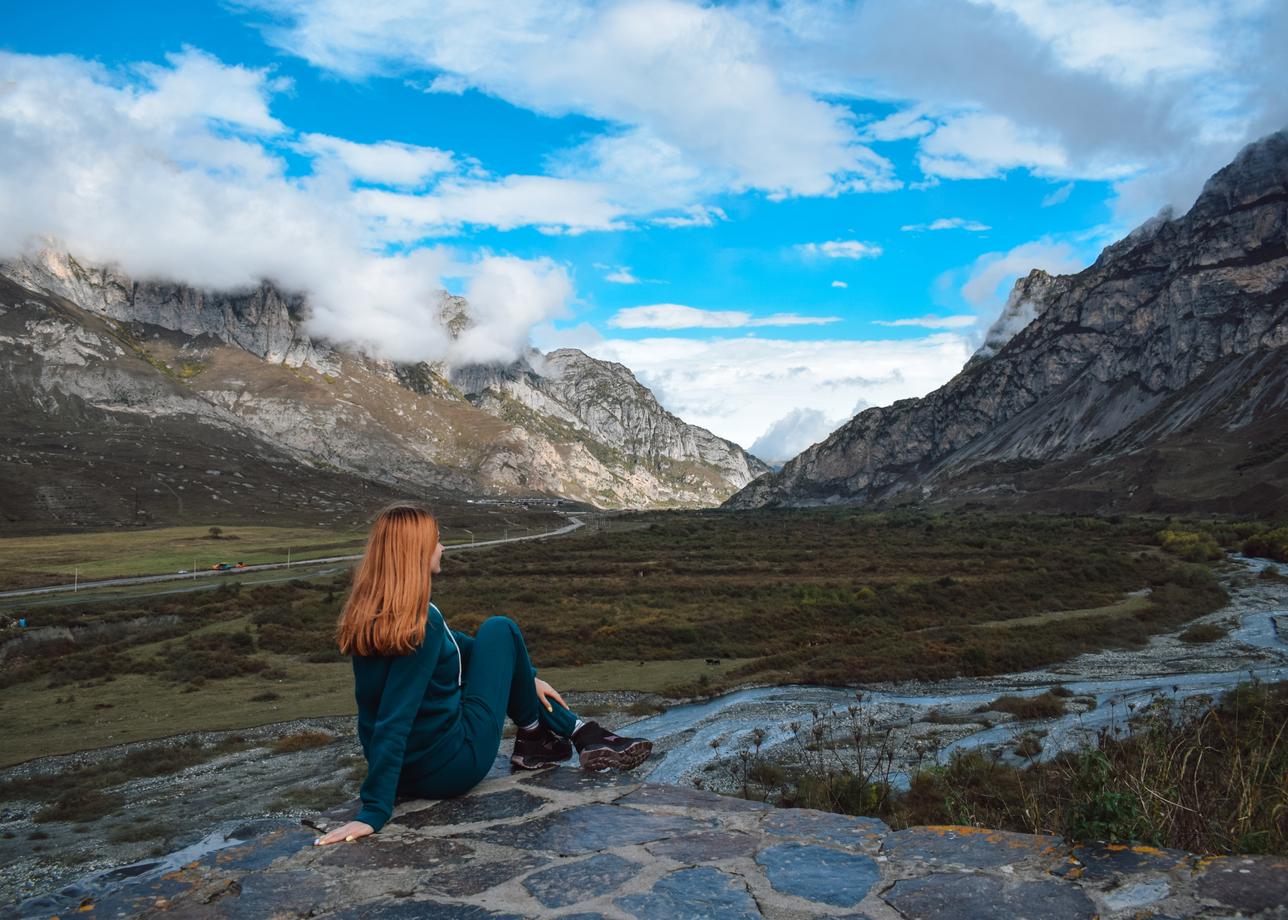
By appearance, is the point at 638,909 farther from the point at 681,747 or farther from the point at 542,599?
the point at 542,599

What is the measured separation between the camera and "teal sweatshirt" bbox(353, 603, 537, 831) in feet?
18.5

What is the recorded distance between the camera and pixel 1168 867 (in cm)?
427

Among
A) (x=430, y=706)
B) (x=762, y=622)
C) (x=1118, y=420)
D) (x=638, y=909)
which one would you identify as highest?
(x=1118, y=420)

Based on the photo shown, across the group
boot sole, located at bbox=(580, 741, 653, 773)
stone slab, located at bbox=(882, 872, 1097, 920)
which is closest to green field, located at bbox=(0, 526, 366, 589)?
boot sole, located at bbox=(580, 741, 653, 773)

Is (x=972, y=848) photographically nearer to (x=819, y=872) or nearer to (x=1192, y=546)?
(x=819, y=872)

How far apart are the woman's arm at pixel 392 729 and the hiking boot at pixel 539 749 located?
5.00ft

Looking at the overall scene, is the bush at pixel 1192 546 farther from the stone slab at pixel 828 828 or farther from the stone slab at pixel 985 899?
the stone slab at pixel 985 899

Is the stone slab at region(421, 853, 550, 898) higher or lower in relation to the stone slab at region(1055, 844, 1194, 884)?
lower

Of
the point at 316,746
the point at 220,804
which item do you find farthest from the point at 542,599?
the point at 220,804

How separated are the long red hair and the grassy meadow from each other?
1909cm

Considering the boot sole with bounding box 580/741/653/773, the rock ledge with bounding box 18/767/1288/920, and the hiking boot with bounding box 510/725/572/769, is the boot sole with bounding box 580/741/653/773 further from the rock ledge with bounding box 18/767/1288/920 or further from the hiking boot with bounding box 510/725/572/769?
the rock ledge with bounding box 18/767/1288/920

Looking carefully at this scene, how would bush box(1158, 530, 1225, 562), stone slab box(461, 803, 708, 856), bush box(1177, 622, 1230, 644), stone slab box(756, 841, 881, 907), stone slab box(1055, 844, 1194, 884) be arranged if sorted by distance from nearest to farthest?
stone slab box(1055, 844, 1194, 884) < stone slab box(756, 841, 881, 907) < stone slab box(461, 803, 708, 856) < bush box(1177, 622, 1230, 644) < bush box(1158, 530, 1225, 562)

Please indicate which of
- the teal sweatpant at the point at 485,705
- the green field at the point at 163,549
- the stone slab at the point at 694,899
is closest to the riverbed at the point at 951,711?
the teal sweatpant at the point at 485,705

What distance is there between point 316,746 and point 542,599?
26.5 m
